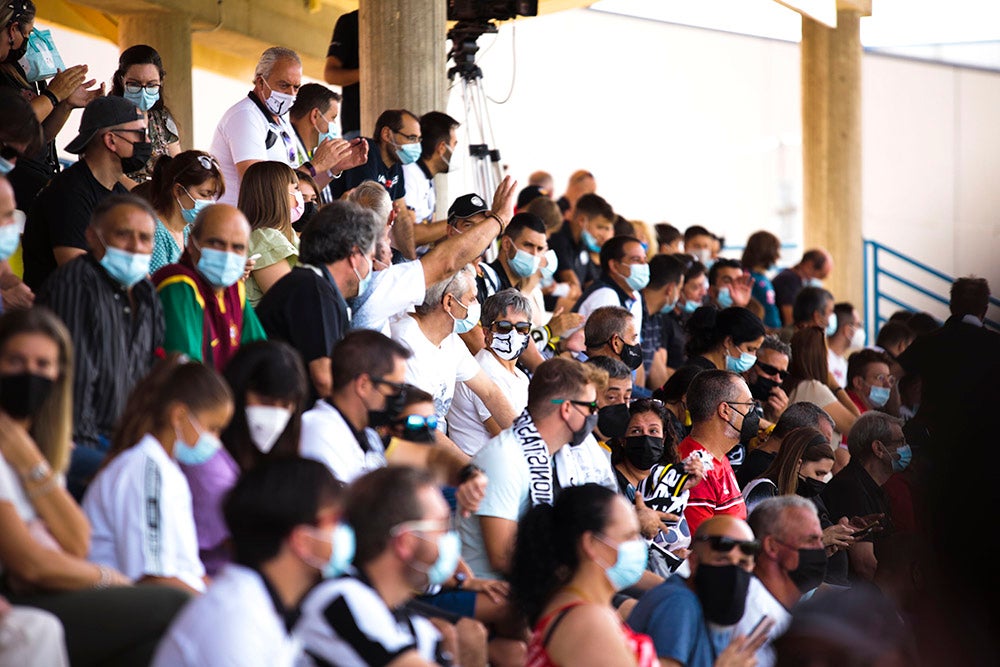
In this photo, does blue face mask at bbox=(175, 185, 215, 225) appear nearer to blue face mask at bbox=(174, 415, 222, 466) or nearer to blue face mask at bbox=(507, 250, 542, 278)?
blue face mask at bbox=(174, 415, 222, 466)

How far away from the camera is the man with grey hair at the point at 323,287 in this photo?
15.9 feet

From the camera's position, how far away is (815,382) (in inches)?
323

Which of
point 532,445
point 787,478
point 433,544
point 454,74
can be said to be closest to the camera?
point 433,544

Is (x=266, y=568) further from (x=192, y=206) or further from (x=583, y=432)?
(x=192, y=206)

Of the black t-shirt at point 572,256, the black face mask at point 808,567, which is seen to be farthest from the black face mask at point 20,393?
the black t-shirt at point 572,256

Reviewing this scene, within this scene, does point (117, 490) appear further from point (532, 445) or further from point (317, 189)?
point (317, 189)

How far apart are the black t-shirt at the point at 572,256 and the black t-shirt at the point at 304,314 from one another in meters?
4.24

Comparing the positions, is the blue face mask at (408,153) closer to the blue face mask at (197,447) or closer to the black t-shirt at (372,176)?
the black t-shirt at (372,176)

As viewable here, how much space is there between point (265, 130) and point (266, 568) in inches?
151

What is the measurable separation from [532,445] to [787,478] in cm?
166

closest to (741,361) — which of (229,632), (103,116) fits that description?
(103,116)

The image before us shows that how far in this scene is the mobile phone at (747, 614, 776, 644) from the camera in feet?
14.3

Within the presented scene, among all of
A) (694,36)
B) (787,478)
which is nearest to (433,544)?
(787,478)

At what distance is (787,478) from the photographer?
6316 millimetres
